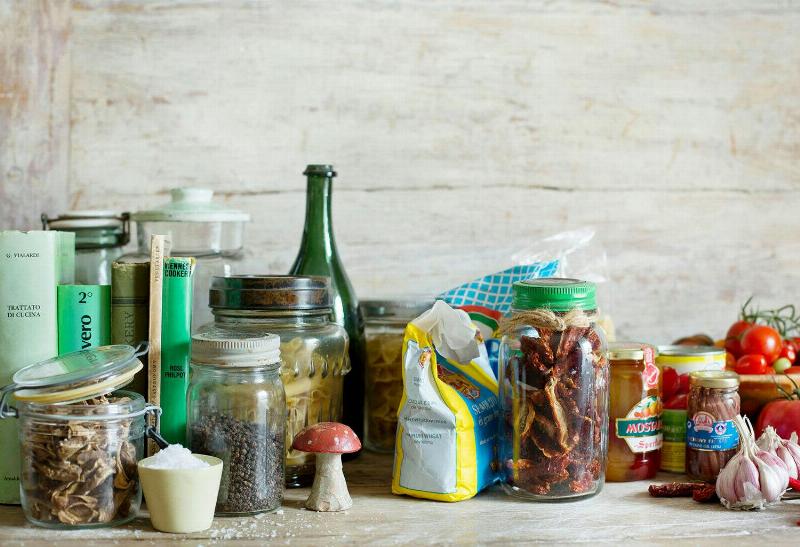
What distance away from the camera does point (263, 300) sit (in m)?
1.09

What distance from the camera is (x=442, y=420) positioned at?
1.08 metres

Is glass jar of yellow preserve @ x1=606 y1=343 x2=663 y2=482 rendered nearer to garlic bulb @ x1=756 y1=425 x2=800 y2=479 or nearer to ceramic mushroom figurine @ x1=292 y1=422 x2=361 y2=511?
garlic bulb @ x1=756 y1=425 x2=800 y2=479

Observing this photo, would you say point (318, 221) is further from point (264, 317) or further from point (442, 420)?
point (442, 420)

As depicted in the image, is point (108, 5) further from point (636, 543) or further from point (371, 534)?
point (636, 543)

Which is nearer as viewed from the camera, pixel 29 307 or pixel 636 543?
pixel 636 543

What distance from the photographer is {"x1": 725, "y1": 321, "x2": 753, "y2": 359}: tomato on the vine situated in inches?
Result: 55.1

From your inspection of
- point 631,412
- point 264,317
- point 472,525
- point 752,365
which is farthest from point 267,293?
point 752,365

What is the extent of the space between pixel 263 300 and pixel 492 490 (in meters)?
0.38

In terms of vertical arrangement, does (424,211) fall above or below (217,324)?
above

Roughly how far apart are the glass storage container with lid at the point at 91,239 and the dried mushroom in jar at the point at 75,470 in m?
0.36

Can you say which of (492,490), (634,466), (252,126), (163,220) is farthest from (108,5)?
(634,466)

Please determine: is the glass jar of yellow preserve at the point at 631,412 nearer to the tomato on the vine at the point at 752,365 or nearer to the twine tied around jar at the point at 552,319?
the twine tied around jar at the point at 552,319

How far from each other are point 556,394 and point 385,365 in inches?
13.8

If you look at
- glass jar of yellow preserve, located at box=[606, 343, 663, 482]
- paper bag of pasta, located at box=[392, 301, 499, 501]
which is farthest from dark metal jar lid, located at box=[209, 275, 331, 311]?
glass jar of yellow preserve, located at box=[606, 343, 663, 482]
